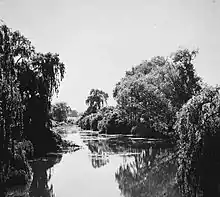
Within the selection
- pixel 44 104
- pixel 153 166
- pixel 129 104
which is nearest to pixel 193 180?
pixel 153 166

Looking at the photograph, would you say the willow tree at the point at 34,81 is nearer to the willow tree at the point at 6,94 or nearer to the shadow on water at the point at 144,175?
the shadow on water at the point at 144,175

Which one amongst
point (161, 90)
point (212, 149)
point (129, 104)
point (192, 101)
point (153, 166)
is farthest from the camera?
point (129, 104)

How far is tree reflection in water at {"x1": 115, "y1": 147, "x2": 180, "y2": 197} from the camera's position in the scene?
15.4m

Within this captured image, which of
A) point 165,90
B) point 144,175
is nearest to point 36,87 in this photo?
Answer: point 144,175

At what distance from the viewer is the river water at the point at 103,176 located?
52.3 ft

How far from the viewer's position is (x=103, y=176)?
20.3 m

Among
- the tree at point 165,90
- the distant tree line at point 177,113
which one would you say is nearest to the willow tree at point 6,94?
the distant tree line at point 177,113

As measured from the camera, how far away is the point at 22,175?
678 inches

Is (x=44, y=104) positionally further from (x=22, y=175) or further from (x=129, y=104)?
(x=129, y=104)

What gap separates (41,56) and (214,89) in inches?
939

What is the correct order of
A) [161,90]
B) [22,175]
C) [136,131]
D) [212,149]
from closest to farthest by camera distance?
[212,149] → [22,175] → [161,90] → [136,131]

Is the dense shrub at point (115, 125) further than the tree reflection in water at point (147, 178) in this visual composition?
Yes

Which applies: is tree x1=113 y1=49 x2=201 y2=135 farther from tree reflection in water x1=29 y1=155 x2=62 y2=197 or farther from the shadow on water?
tree reflection in water x1=29 y1=155 x2=62 y2=197

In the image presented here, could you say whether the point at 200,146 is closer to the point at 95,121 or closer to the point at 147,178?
the point at 147,178
